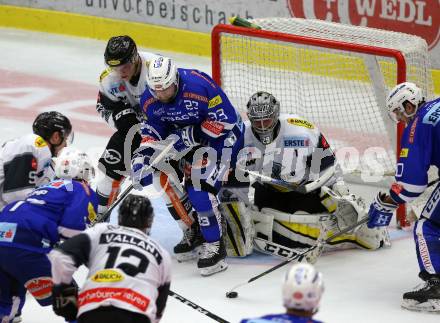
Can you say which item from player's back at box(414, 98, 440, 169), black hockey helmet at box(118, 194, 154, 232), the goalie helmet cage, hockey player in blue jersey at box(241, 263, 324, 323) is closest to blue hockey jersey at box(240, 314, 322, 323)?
hockey player in blue jersey at box(241, 263, 324, 323)

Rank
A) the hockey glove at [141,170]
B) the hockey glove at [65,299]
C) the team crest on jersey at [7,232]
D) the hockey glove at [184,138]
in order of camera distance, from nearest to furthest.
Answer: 1. the hockey glove at [65,299]
2. the team crest on jersey at [7,232]
3. the hockey glove at [184,138]
4. the hockey glove at [141,170]

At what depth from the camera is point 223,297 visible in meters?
5.89

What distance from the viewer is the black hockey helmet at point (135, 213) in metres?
4.42

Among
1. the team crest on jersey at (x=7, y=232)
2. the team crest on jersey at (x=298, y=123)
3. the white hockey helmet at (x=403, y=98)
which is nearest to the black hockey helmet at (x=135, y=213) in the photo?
the team crest on jersey at (x=7, y=232)

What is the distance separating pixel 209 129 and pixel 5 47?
5927 mm

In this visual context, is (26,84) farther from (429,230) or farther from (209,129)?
(429,230)

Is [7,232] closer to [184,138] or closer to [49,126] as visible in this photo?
[49,126]

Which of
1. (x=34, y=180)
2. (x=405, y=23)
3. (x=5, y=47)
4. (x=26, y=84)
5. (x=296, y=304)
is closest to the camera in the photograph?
(x=296, y=304)

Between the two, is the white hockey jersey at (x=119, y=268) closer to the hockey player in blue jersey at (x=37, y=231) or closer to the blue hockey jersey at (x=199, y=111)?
the hockey player in blue jersey at (x=37, y=231)

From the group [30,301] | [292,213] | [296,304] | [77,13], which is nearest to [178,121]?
[292,213]

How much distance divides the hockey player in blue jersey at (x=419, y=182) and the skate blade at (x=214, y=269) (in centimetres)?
93

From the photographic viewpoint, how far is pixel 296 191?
6.48 meters

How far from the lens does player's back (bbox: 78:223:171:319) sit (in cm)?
423

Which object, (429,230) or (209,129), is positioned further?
(209,129)
